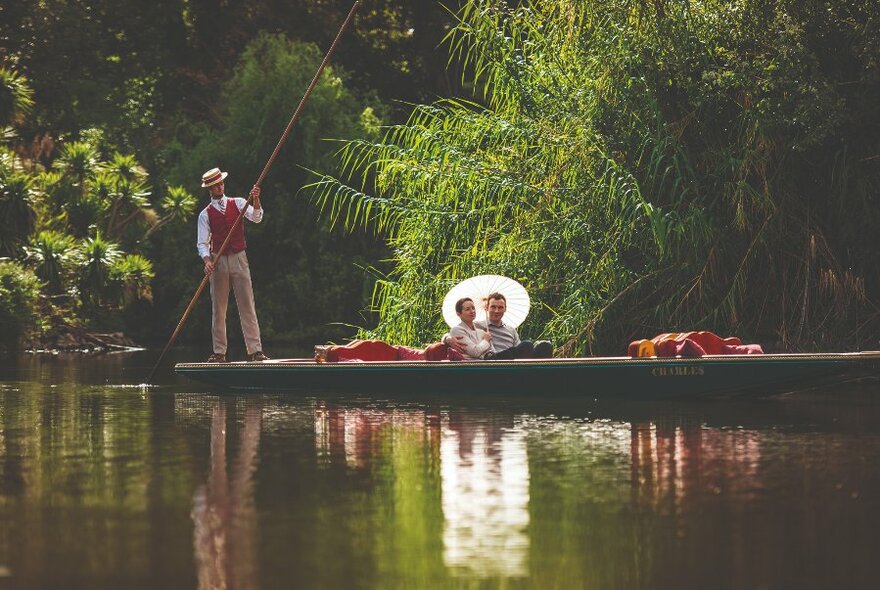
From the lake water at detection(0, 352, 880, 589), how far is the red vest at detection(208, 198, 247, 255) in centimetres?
318

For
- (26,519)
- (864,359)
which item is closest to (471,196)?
(864,359)

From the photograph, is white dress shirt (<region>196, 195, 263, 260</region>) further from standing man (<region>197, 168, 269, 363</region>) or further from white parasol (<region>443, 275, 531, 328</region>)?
white parasol (<region>443, 275, 531, 328</region>)

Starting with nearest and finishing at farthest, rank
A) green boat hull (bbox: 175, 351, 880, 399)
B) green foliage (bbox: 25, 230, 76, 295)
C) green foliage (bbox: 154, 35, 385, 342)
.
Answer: green boat hull (bbox: 175, 351, 880, 399), green foliage (bbox: 25, 230, 76, 295), green foliage (bbox: 154, 35, 385, 342)

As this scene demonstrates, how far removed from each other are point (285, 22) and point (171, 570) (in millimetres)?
40651

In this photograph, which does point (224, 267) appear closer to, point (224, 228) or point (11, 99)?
point (224, 228)

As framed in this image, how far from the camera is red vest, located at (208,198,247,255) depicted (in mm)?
18031

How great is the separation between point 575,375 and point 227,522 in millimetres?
8034

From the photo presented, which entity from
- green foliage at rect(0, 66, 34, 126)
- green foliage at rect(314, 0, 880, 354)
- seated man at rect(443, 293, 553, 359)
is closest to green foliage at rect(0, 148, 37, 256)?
green foliage at rect(0, 66, 34, 126)

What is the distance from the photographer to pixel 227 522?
8.05 meters

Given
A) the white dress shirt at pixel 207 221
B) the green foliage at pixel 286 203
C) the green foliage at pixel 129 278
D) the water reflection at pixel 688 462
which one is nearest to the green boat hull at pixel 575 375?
the white dress shirt at pixel 207 221

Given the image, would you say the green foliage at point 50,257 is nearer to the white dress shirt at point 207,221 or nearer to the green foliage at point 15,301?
the green foliage at point 15,301

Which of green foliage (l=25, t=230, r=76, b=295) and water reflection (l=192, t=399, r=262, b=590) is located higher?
green foliage (l=25, t=230, r=76, b=295)

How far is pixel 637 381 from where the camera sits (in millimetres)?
15688

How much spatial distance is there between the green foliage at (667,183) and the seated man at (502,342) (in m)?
2.29
